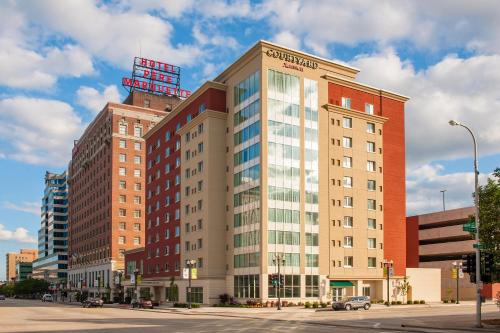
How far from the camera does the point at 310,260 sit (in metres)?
77.1

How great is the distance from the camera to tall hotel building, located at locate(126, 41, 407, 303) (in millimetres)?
75812

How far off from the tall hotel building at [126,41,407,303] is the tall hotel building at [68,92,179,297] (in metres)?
45.4

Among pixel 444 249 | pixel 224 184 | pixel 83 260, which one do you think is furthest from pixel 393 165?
pixel 83 260

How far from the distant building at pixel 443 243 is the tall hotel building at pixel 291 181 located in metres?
22.7

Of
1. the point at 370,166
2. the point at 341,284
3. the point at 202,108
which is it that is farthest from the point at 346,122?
the point at 341,284

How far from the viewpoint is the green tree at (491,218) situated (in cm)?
3984

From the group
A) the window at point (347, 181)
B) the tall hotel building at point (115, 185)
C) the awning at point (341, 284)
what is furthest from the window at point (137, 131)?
the awning at point (341, 284)

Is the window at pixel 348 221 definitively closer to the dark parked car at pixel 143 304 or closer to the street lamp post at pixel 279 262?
the street lamp post at pixel 279 262

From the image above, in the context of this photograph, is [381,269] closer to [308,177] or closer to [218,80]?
[308,177]

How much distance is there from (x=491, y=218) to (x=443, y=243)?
77361 mm

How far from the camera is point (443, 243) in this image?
113625 millimetres

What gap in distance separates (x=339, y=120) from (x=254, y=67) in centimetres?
1465

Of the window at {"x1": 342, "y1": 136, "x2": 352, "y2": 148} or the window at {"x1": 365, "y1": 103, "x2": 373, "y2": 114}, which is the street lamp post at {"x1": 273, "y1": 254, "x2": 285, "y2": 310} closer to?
the window at {"x1": 342, "y1": 136, "x2": 352, "y2": 148}

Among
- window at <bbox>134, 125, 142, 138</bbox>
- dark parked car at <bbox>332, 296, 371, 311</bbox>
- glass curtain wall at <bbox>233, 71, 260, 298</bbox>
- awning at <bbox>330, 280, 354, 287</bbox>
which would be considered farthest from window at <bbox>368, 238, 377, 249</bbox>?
window at <bbox>134, 125, 142, 138</bbox>
